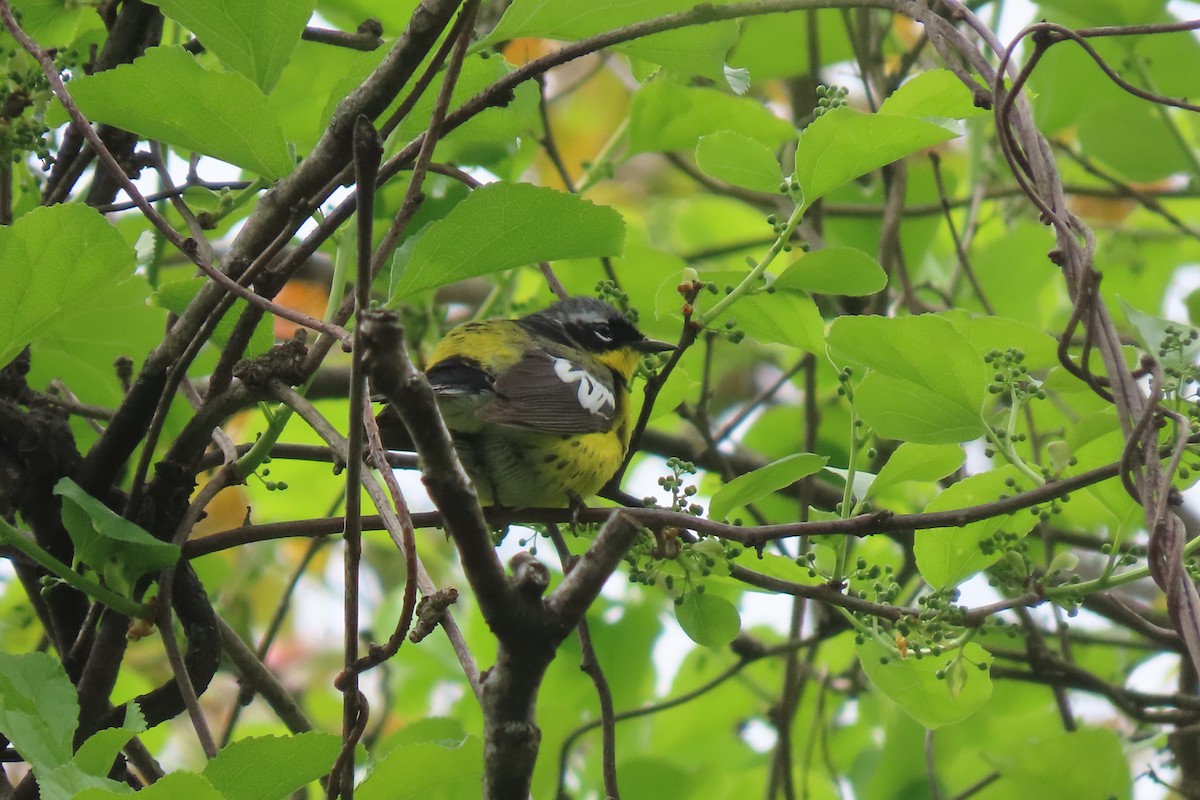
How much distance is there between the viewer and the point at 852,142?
6.02ft

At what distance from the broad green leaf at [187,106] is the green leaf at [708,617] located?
0.93 m

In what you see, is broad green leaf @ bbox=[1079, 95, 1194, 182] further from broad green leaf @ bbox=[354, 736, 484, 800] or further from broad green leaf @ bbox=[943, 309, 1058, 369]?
broad green leaf @ bbox=[354, 736, 484, 800]

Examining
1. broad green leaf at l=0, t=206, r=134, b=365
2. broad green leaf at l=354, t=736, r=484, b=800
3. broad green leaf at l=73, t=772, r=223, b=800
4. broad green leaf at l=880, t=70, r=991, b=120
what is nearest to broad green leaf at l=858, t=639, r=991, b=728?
broad green leaf at l=354, t=736, r=484, b=800

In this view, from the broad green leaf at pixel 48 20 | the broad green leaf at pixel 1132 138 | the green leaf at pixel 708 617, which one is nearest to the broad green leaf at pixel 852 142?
the green leaf at pixel 708 617

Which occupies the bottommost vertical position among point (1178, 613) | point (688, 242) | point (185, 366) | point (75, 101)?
point (1178, 613)

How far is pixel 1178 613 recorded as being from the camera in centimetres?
139

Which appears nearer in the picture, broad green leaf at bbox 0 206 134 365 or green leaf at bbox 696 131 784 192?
broad green leaf at bbox 0 206 134 365

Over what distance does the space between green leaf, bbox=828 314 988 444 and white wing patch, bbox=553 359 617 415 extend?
1091 millimetres

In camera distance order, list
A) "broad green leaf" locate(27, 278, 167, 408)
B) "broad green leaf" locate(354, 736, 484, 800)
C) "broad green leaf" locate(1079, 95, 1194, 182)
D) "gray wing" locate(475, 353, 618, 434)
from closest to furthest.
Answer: "broad green leaf" locate(354, 736, 484, 800), "broad green leaf" locate(27, 278, 167, 408), "gray wing" locate(475, 353, 618, 434), "broad green leaf" locate(1079, 95, 1194, 182)

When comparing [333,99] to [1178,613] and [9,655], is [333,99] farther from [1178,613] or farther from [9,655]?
[1178,613]

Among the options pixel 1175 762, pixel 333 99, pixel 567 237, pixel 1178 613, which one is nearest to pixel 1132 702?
pixel 1175 762

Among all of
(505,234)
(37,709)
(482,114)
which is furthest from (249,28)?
(37,709)

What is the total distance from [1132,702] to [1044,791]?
85 cm

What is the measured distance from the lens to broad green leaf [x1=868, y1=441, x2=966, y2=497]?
6.54 ft
